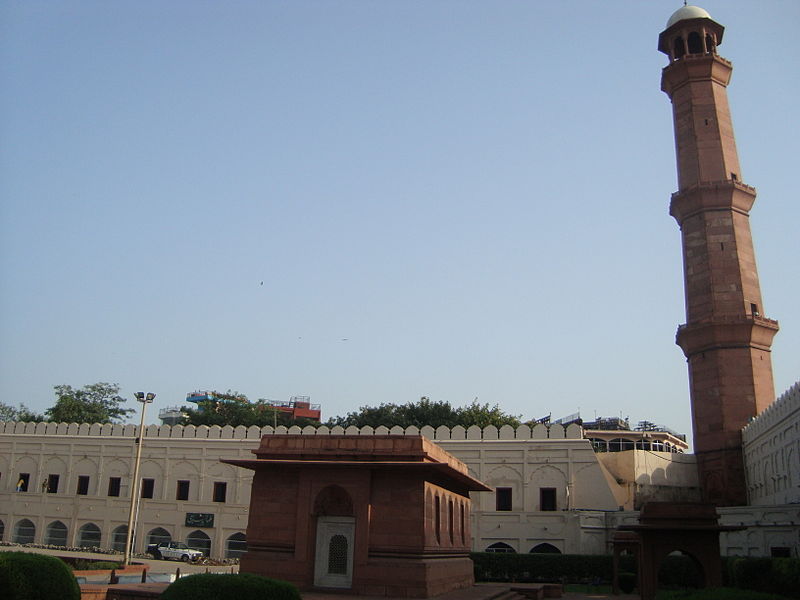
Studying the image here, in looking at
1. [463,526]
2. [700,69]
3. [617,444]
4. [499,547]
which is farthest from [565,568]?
[617,444]

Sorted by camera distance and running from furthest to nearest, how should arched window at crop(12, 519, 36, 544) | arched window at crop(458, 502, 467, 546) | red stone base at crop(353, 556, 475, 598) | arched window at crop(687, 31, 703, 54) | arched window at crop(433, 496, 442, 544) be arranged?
arched window at crop(12, 519, 36, 544) → arched window at crop(687, 31, 703, 54) → arched window at crop(458, 502, 467, 546) → arched window at crop(433, 496, 442, 544) → red stone base at crop(353, 556, 475, 598)

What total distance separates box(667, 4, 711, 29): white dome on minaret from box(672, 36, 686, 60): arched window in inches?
32.6

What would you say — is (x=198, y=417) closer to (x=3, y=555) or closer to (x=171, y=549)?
(x=171, y=549)

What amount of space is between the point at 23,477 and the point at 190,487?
9318 millimetres

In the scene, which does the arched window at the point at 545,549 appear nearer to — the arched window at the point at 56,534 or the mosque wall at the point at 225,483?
the mosque wall at the point at 225,483

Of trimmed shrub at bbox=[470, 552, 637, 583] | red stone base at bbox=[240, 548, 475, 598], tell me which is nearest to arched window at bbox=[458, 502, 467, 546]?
red stone base at bbox=[240, 548, 475, 598]

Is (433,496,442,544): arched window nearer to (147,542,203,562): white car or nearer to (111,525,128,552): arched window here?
(147,542,203,562): white car

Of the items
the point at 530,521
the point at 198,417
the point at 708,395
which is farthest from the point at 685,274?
the point at 198,417

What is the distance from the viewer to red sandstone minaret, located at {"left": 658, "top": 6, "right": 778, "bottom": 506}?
27.8 metres

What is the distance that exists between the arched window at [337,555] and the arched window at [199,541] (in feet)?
59.4

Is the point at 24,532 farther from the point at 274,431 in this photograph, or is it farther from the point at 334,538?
the point at 334,538

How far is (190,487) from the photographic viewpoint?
32531 millimetres

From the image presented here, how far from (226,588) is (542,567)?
1804cm

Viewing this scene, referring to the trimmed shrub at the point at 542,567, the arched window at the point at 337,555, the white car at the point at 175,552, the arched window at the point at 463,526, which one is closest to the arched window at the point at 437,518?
the arched window at the point at 337,555
